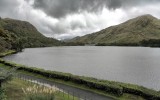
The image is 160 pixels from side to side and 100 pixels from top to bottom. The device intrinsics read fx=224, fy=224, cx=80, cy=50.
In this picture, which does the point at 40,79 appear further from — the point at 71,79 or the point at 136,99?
the point at 136,99

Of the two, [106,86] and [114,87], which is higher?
[114,87]

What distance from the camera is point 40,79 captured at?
61312 millimetres

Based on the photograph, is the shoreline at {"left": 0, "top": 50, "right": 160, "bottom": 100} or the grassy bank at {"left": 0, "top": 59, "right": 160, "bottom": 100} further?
the shoreline at {"left": 0, "top": 50, "right": 160, "bottom": 100}

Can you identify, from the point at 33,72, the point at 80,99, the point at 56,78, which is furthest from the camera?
the point at 33,72

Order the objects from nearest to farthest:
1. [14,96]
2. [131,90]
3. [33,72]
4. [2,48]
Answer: [14,96] < [131,90] < [33,72] < [2,48]

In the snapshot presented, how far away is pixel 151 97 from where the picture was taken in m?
40.3

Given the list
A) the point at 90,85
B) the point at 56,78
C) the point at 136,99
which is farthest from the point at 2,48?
the point at 136,99

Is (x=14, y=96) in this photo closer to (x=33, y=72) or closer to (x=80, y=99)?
(x=80, y=99)

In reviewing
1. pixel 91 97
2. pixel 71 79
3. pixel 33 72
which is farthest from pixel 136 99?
pixel 33 72

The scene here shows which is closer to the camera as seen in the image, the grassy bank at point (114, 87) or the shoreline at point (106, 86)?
the grassy bank at point (114, 87)

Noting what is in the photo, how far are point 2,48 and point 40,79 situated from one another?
10474cm

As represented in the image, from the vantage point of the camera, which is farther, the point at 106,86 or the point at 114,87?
the point at 106,86

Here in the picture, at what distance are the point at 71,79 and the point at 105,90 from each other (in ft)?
38.7

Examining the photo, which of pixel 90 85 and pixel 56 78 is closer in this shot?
pixel 90 85
